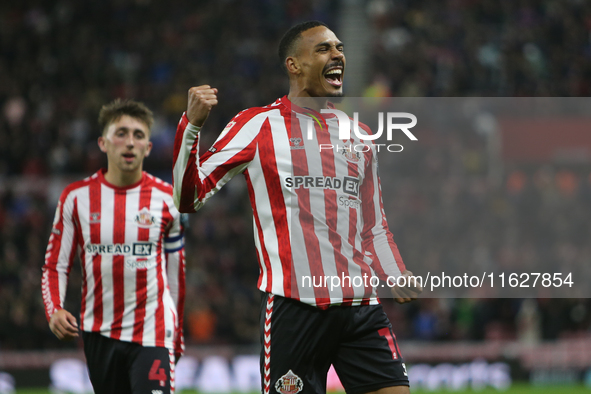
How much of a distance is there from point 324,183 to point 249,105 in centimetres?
1212

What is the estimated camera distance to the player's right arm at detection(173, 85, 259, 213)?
136 inches

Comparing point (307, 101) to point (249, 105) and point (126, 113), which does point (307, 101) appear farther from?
point (249, 105)

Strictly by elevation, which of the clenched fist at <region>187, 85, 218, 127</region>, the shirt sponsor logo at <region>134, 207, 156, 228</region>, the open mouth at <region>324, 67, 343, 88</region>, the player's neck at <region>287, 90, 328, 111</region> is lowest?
the shirt sponsor logo at <region>134, 207, 156, 228</region>

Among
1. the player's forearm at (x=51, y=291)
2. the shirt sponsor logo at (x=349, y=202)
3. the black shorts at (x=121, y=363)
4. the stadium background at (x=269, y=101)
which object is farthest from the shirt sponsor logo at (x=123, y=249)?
the stadium background at (x=269, y=101)

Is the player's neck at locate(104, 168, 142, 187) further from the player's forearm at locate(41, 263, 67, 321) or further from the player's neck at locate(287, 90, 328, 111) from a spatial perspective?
the player's neck at locate(287, 90, 328, 111)

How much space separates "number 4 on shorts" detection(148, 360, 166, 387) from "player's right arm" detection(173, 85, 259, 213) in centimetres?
145

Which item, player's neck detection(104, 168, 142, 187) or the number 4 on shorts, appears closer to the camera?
the number 4 on shorts

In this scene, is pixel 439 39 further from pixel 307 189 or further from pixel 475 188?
pixel 307 189

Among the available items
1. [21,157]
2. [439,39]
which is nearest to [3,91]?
[21,157]

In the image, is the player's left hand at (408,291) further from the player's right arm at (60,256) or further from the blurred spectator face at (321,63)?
the player's right arm at (60,256)

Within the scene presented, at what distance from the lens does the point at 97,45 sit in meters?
17.6

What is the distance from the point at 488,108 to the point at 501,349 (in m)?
3.98

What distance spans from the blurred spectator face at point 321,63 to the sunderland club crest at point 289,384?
1.35 meters

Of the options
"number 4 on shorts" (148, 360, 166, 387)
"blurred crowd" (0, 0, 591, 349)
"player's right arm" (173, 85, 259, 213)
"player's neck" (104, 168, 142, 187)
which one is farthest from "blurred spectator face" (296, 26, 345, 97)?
"blurred crowd" (0, 0, 591, 349)
